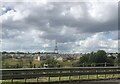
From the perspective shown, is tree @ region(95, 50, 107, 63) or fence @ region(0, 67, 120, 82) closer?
fence @ region(0, 67, 120, 82)

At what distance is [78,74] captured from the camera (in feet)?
82.2

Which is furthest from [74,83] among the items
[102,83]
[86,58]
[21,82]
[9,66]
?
[86,58]

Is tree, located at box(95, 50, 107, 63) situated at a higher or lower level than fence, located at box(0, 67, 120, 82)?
higher

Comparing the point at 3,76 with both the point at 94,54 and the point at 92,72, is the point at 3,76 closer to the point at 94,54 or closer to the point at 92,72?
the point at 92,72

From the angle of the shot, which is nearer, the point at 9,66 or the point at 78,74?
the point at 78,74

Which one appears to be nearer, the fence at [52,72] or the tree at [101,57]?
the fence at [52,72]

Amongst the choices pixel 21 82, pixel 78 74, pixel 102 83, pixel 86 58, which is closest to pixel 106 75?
pixel 78 74

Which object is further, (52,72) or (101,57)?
(101,57)

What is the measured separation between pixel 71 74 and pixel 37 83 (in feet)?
12.1

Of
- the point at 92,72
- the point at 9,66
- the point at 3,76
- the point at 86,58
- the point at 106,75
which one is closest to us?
the point at 3,76

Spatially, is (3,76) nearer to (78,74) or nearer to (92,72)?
(78,74)

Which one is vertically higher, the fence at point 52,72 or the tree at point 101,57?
Result: the tree at point 101,57

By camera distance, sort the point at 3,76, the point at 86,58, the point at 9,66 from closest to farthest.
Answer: the point at 3,76
the point at 9,66
the point at 86,58

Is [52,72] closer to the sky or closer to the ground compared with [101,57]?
closer to the ground
